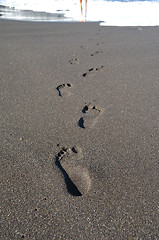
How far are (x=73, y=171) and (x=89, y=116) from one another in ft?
1.99

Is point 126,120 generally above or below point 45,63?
below

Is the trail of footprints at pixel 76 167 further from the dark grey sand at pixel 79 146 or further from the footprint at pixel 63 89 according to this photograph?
the footprint at pixel 63 89

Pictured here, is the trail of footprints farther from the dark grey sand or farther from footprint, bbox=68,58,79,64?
footprint, bbox=68,58,79,64

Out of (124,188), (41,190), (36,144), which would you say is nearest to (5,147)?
(36,144)

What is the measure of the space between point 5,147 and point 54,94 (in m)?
0.83

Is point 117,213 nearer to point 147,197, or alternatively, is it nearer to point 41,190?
point 147,197

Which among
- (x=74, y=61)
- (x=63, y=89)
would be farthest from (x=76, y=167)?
(x=74, y=61)

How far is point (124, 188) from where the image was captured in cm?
119

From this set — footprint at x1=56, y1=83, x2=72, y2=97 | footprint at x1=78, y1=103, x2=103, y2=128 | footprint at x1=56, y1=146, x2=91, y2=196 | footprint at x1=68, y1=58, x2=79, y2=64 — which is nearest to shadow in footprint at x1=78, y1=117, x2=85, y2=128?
footprint at x1=78, y1=103, x2=103, y2=128

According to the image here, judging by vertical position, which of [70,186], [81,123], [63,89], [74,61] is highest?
[74,61]

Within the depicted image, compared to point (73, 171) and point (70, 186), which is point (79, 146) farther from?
point (70, 186)

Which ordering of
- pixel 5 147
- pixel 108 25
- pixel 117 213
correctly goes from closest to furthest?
1. pixel 117 213
2. pixel 5 147
3. pixel 108 25

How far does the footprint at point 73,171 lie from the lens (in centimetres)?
119

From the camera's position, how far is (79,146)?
4.85ft
